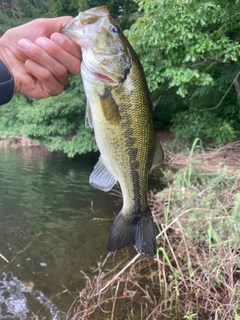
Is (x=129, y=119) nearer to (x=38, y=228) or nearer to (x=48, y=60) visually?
(x=48, y=60)

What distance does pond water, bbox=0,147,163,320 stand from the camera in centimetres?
479

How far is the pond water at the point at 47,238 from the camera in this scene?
4789 mm

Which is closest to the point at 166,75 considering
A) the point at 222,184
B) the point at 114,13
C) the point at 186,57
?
the point at 186,57

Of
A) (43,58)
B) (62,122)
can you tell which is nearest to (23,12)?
(62,122)

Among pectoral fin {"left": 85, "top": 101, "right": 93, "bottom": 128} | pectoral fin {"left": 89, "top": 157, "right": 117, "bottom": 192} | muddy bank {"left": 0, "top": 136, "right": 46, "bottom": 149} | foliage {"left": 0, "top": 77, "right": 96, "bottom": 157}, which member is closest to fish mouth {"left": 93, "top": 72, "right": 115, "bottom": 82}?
pectoral fin {"left": 85, "top": 101, "right": 93, "bottom": 128}

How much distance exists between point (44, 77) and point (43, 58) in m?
0.13

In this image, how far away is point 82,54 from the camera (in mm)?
1656

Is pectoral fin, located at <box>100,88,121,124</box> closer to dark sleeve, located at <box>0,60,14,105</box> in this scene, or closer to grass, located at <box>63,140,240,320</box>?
dark sleeve, located at <box>0,60,14,105</box>

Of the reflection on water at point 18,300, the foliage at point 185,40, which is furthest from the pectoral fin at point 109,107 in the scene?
the foliage at point 185,40

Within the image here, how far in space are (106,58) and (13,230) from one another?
6341 mm

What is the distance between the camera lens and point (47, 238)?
686 centimetres

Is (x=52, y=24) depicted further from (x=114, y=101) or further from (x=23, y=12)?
(x=23, y=12)

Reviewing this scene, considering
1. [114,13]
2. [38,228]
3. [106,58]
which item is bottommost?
[38,228]

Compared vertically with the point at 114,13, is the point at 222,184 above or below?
below
